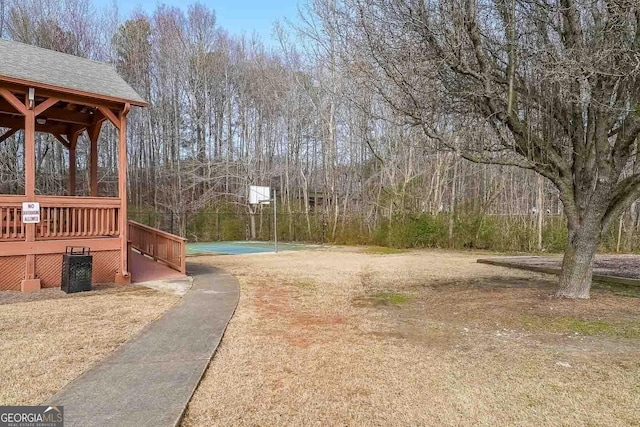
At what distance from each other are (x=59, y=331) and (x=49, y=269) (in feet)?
10.7

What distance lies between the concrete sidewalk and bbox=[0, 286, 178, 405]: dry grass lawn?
0.18m

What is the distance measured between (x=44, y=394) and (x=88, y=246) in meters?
5.29

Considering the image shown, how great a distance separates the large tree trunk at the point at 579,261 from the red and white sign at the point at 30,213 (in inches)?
341

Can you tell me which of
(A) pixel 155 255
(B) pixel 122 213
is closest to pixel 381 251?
(A) pixel 155 255

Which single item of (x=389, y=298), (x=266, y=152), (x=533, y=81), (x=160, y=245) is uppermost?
(x=266, y=152)

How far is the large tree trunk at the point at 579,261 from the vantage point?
6273 mm

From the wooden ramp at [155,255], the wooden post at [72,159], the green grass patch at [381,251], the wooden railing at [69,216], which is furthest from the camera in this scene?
the green grass patch at [381,251]

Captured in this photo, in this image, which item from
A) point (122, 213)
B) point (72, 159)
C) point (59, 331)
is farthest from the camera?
point (72, 159)

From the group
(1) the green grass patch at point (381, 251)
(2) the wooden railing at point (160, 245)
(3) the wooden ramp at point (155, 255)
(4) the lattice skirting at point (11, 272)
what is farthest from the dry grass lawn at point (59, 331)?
(1) the green grass patch at point (381, 251)

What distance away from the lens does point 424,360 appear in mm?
3986

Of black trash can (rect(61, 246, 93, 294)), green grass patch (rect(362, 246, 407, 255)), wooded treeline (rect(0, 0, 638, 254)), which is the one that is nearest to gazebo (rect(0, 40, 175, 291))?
black trash can (rect(61, 246, 93, 294))

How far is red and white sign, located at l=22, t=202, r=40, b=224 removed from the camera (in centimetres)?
711

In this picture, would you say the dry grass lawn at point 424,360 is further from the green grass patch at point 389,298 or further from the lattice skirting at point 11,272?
the lattice skirting at point 11,272

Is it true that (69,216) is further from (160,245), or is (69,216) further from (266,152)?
(266,152)
